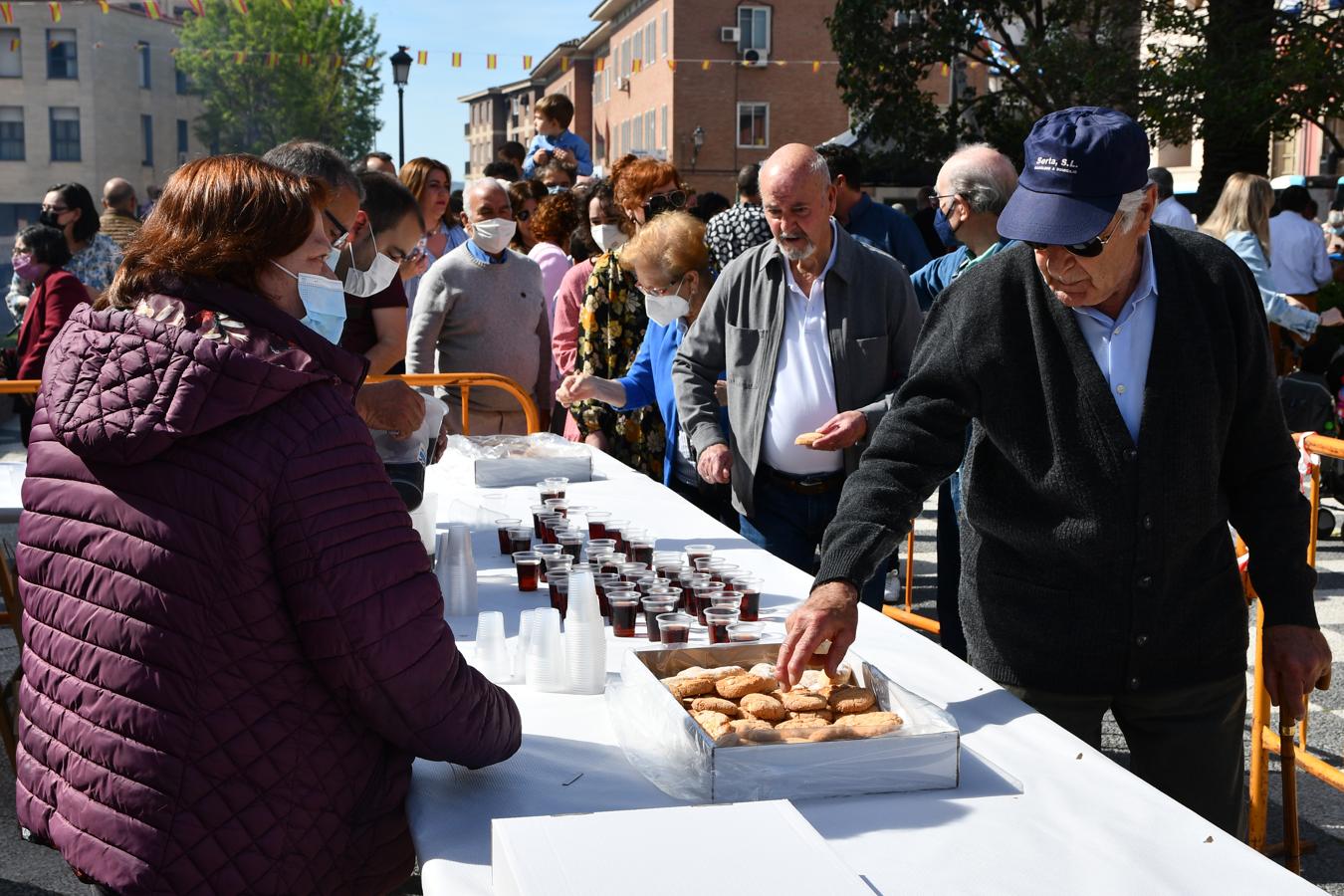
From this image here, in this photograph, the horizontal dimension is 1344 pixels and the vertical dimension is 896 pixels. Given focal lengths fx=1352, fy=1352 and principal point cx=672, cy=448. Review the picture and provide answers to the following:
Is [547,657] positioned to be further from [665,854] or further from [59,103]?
[59,103]

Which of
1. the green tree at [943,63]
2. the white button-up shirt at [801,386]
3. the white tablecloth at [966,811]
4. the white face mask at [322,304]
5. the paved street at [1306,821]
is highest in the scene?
the green tree at [943,63]

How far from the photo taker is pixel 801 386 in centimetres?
433

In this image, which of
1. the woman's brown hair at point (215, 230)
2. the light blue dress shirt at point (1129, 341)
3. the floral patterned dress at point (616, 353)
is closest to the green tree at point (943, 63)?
the floral patterned dress at point (616, 353)

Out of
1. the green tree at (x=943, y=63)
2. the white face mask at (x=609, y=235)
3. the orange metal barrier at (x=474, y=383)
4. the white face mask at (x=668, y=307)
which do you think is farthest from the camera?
the green tree at (x=943, y=63)

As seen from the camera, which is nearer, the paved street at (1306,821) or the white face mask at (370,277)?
the paved street at (1306,821)

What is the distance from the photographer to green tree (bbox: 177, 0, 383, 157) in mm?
60781

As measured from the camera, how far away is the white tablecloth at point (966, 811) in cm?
184

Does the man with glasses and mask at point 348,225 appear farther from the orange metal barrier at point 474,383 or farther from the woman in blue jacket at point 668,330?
the orange metal barrier at point 474,383

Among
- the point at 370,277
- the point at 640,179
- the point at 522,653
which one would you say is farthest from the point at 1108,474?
the point at 640,179

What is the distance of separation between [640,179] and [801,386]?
2.44 meters

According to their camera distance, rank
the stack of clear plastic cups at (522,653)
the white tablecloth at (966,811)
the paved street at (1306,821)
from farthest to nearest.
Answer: the paved street at (1306,821) < the stack of clear plastic cups at (522,653) < the white tablecloth at (966,811)

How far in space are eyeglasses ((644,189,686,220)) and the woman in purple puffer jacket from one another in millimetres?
4300

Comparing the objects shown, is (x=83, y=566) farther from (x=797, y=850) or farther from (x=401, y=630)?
(x=797, y=850)

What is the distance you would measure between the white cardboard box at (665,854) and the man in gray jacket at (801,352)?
8.52ft
